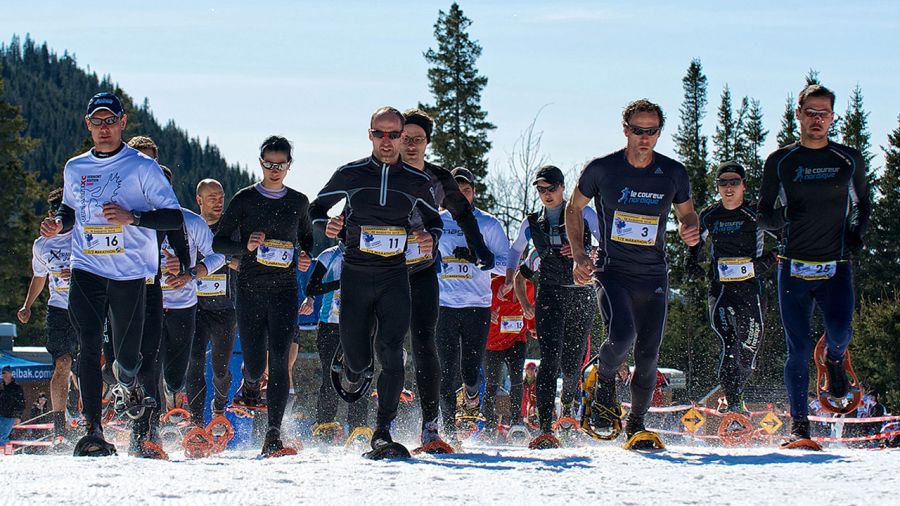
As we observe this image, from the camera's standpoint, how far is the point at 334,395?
963cm

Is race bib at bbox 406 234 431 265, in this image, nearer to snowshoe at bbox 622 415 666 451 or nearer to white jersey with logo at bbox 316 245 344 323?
snowshoe at bbox 622 415 666 451

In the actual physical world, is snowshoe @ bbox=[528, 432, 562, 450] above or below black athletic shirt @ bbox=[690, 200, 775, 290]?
below

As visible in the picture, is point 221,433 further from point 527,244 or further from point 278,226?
point 527,244

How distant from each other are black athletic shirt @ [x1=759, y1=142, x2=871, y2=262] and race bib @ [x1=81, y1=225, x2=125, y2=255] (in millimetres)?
4273

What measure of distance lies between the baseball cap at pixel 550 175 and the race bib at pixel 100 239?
3.67 meters

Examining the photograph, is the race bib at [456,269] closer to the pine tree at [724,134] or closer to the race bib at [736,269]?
the race bib at [736,269]

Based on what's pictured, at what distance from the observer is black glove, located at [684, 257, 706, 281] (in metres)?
9.44

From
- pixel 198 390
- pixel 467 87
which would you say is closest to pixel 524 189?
pixel 467 87

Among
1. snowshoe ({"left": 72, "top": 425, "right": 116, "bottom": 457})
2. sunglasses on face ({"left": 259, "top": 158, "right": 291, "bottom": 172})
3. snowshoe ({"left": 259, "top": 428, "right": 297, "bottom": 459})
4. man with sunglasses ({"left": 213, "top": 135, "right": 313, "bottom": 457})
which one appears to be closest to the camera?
snowshoe ({"left": 72, "top": 425, "right": 116, "bottom": 457})

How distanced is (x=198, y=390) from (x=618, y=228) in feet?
15.6

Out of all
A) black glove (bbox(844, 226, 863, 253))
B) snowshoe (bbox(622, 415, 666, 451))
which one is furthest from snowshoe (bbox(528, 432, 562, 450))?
black glove (bbox(844, 226, 863, 253))

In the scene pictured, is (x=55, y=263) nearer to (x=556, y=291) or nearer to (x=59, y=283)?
(x=59, y=283)

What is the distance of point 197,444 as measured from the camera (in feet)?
28.7

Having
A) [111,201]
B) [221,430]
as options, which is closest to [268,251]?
[111,201]
